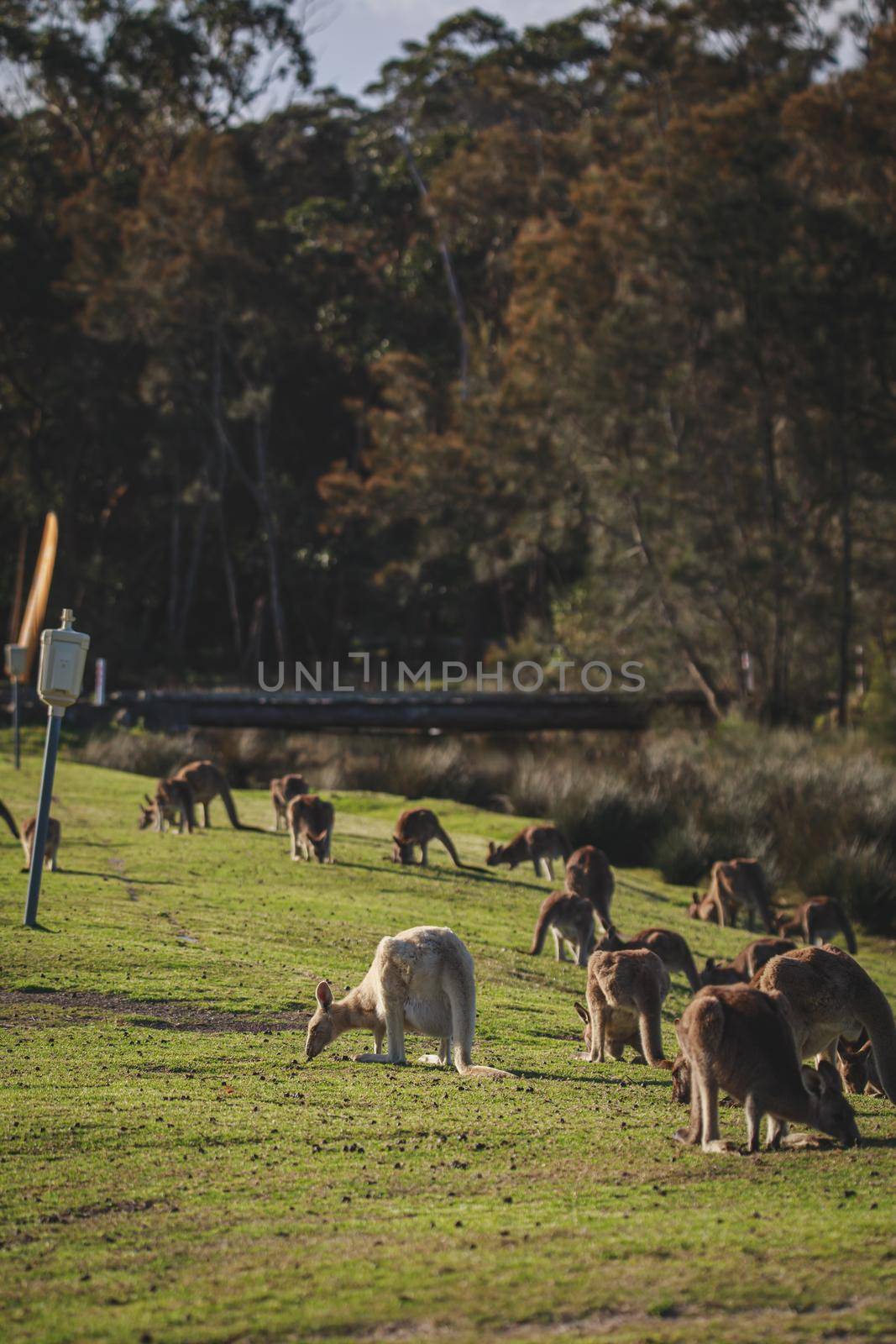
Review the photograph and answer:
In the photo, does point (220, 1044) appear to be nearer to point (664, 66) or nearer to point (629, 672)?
point (629, 672)

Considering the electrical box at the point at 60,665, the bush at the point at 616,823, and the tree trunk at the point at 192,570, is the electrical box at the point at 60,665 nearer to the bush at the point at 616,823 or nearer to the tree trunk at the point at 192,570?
the bush at the point at 616,823

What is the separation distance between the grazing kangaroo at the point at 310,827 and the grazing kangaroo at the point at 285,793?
2.06m

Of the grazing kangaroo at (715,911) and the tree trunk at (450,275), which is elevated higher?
the tree trunk at (450,275)

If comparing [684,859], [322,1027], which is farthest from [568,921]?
[684,859]

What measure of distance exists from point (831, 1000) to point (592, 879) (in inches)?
270

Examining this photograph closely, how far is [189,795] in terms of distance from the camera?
18.3 metres

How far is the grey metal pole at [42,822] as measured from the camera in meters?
11.2

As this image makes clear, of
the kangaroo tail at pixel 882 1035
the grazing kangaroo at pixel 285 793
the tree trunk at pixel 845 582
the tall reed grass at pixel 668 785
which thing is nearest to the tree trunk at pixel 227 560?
the tall reed grass at pixel 668 785

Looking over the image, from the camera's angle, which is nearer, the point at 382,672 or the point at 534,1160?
the point at 534,1160

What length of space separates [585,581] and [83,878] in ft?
115

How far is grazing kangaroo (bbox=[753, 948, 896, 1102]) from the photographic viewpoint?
736 centimetres

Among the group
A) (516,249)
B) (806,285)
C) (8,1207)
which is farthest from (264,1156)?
(516,249)

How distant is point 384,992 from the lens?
317 inches

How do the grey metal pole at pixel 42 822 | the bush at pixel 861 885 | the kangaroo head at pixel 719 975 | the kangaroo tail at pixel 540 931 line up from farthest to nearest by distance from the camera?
the bush at pixel 861 885 → the kangaroo tail at pixel 540 931 → the kangaroo head at pixel 719 975 → the grey metal pole at pixel 42 822
